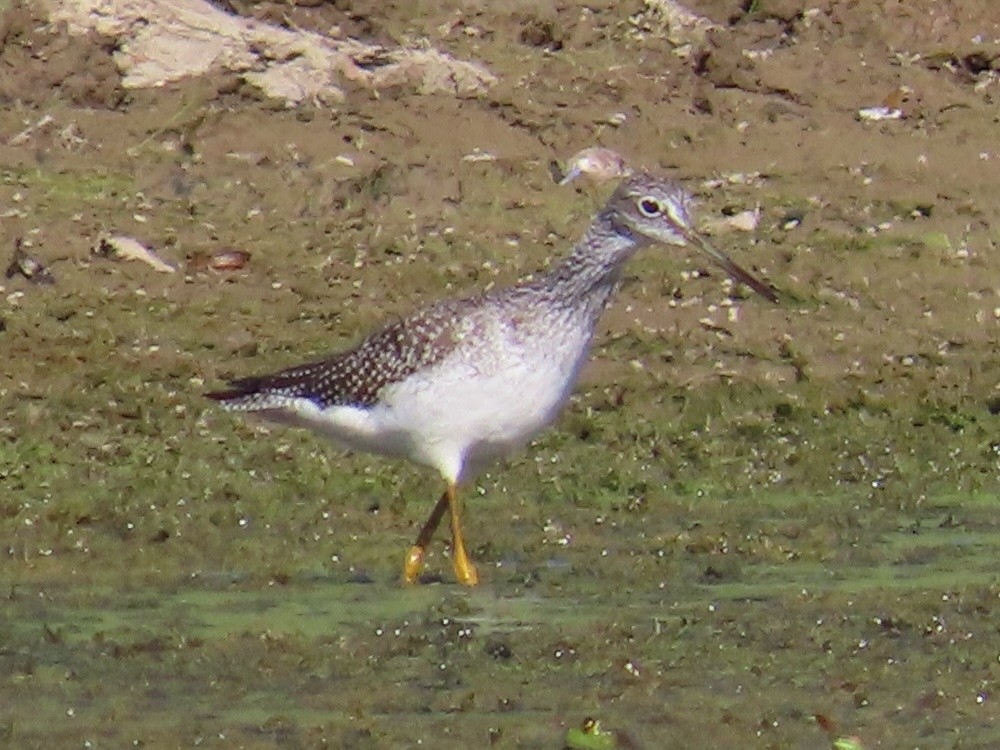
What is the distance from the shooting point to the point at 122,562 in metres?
9.95

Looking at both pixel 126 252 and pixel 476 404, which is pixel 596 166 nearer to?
pixel 126 252

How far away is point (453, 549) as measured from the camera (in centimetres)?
1020

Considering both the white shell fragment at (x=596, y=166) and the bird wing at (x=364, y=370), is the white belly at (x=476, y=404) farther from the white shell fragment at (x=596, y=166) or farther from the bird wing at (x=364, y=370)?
the white shell fragment at (x=596, y=166)

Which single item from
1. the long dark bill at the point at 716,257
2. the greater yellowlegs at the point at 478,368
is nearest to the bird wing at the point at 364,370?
the greater yellowlegs at the point at 478,368

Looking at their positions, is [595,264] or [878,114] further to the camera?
[878,114]

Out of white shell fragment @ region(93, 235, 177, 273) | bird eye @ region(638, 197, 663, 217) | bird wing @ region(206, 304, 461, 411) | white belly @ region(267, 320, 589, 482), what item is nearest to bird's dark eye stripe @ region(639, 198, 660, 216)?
bird eye @ region(638, 197, 663, 217)

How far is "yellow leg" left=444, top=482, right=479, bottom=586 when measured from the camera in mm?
9953

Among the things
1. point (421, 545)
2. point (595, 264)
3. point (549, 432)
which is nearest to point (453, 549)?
point (421, 545)

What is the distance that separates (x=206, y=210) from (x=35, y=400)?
269cm

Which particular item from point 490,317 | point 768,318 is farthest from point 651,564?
point 768,318

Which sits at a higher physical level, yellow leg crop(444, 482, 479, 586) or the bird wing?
the bird wing

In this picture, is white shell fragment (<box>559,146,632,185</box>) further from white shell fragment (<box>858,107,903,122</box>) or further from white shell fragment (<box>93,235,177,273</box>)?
white shell fragment (<box>93,235,177,273</box>)

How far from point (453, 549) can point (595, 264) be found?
1.24 m

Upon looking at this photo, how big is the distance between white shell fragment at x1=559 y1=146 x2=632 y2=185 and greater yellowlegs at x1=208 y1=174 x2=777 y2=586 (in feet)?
15.4
